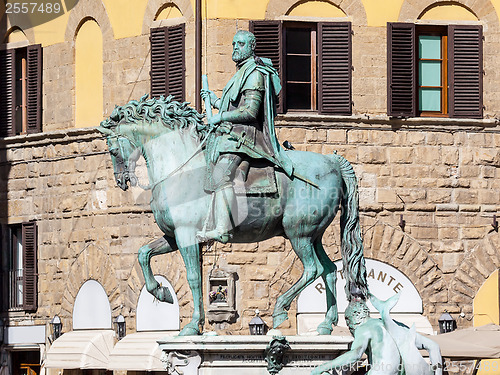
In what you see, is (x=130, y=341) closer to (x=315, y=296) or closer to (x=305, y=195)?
(x=315, y=296)

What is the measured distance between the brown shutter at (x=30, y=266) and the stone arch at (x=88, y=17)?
397cm

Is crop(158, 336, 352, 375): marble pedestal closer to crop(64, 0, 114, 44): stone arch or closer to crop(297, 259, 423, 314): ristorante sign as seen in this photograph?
crop(297, 259, 423, 314): ristorante sign

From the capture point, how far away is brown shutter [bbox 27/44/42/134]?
33.3 meters

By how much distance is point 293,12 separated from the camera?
3045cm

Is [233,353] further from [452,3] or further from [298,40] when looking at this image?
[452,3]

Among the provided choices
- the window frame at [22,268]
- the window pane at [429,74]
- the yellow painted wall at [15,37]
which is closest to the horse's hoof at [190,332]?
the window pane at [429,74]

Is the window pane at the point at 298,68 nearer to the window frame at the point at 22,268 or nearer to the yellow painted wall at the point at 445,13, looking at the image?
the yellow painted wall at the point at 445,13

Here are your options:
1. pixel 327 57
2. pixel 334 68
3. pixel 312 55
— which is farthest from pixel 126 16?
pixel 334 68

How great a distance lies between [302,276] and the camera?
58.1 ft

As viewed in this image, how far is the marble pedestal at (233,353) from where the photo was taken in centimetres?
1698

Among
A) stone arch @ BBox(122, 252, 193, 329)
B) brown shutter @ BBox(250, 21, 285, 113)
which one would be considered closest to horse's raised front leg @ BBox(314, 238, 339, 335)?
stone arch @ BBox(122, 252, 193, 329)

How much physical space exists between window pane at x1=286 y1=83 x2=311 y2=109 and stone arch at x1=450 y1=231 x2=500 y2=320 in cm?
405

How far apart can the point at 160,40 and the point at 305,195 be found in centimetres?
1374

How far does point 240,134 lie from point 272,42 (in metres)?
12.8
